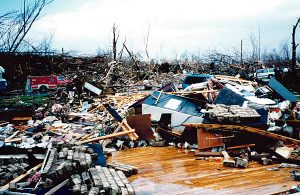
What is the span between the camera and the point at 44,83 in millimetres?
18766

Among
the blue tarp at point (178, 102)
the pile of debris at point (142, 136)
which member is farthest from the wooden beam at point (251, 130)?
the blue tarp at point (178, 102)

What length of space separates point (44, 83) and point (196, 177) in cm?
1428

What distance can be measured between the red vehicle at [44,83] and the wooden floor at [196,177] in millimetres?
11434

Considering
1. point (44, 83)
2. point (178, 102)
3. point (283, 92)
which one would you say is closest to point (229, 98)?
point (178, 102)

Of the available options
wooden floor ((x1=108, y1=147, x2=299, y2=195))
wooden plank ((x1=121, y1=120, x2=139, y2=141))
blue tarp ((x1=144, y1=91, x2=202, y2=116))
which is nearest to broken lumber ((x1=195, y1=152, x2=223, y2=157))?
wooden floor ((x1=108, y1=147, x2=299, y2=195))

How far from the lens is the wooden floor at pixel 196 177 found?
19.7 feet

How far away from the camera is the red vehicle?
1848 centimetres

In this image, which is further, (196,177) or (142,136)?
(142,136)

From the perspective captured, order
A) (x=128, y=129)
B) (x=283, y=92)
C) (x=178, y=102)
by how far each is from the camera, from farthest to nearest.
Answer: (x=283, y=92), (x=178, y=102), (x=128, y=129)

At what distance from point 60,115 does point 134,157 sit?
5.43 m

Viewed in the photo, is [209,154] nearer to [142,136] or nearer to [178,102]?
[142,136]

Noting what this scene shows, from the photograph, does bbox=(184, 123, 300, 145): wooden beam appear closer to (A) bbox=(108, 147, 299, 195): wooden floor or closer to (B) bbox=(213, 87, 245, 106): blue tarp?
(A) bbox=(108, 147, 299, 195): wooden floor

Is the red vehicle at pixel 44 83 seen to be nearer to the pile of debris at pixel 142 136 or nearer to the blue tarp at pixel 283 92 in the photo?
the pile of debris at pixel 142 136

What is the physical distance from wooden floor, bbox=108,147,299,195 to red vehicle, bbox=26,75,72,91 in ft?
37.5
